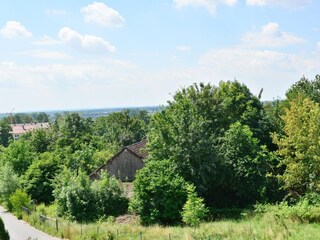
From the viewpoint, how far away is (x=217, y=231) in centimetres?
2236

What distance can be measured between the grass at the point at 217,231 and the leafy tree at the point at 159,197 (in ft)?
9.19

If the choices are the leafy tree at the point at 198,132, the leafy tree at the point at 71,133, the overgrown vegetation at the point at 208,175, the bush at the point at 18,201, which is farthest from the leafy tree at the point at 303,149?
the leafy tree at the point at 71,133

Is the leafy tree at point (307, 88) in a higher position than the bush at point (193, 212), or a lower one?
higher

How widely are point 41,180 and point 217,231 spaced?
21.1 m

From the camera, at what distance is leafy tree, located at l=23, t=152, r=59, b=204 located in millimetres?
37469

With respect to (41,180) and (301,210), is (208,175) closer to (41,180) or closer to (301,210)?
(301,210)

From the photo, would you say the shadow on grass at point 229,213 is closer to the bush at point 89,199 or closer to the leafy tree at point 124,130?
the bush at point 89,199

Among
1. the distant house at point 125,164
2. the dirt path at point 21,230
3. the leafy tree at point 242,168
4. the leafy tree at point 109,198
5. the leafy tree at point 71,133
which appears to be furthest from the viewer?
the leafy tree at point 71,133

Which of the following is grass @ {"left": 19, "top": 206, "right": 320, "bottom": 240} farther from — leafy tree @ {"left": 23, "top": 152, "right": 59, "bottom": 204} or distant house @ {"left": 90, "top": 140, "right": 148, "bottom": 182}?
distant house @ {"left": 90, "top": 140, "right": 148, "bottom": 182}

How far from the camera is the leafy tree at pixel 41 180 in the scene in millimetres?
37469

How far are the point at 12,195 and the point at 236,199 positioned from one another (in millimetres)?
18685

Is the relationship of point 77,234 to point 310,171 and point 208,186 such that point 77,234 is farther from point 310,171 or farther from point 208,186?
point 310,171

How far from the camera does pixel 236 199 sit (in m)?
31.9

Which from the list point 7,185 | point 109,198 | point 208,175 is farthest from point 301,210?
point 7,185
